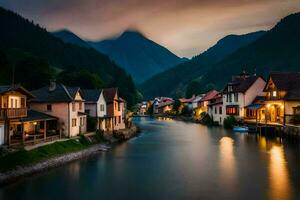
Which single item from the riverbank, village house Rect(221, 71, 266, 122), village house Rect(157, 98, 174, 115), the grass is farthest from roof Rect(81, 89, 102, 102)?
village house Rect(157, 98, 174, 115)

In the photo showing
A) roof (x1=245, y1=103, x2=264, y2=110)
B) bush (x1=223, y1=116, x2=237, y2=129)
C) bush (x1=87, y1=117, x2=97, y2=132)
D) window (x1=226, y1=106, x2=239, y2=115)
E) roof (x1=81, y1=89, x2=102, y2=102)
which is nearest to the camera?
bush (x1=87, y1=117, x2=97, y2=132)

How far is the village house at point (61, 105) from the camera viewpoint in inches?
1908

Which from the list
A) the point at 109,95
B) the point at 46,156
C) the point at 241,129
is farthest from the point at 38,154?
the point at 241,129

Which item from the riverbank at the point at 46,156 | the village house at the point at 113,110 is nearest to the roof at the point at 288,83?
the village house at the point at 113,110

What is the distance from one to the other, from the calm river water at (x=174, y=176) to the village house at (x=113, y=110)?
14.3 metres

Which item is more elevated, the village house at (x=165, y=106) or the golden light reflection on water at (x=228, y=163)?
the village house at (x=165, y=106)

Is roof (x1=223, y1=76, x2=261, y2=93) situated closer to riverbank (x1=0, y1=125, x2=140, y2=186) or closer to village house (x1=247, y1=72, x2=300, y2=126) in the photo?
village house (x1=247, y1=72, x2=300, y2=126)

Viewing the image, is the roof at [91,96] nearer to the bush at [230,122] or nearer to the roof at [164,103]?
the bush at [230,122]

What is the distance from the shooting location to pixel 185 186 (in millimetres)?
30141

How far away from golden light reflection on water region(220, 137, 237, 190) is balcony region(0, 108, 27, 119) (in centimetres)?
2165

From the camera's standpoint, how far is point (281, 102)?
66938 millimetres

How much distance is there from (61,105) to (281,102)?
40394 mm

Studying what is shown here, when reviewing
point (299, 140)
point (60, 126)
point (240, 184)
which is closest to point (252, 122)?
point (299, 140)

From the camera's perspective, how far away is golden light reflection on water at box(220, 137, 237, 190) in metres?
31.8
